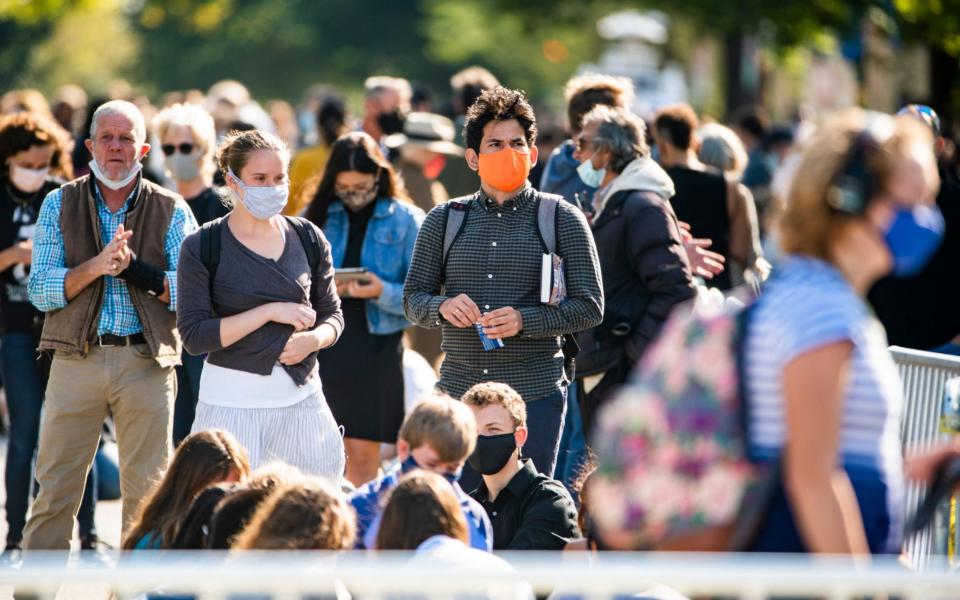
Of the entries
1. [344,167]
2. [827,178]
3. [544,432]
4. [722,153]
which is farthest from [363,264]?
[827,178]

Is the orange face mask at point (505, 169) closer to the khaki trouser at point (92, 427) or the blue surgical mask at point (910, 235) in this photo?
the khaki trouser at point (92, 427)

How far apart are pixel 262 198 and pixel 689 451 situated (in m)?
2.89

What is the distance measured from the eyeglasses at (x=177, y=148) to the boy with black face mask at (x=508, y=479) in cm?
292

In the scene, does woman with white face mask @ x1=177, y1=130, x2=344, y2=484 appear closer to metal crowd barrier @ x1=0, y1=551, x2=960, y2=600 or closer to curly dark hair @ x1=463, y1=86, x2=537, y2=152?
curly dark hair @ x1=463, y1=86, x2=537, y2=152

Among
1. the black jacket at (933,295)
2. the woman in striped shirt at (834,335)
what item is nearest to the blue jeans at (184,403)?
the black jacket at (933,295)

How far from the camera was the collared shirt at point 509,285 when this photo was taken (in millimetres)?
6289

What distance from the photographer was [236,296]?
5926mm

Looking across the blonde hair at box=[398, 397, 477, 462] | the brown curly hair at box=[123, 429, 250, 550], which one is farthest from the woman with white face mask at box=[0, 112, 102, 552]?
the blonde hair at box=[398, 397, 477, 462]

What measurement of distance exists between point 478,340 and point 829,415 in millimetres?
3157

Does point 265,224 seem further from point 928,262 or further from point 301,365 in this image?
point 928,262

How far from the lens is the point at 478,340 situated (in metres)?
6.35

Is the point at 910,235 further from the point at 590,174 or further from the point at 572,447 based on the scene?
the point at 572,447

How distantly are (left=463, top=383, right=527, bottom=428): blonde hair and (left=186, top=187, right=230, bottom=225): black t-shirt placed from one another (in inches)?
102

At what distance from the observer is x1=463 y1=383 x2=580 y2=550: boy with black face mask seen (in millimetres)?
5684
